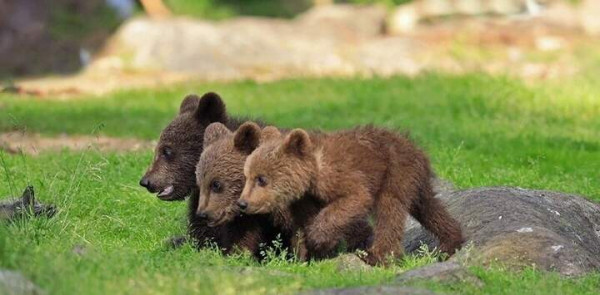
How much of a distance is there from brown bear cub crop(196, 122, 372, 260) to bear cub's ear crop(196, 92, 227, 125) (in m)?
0.60

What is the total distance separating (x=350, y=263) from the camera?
8.81 meters

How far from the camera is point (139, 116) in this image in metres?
19.5

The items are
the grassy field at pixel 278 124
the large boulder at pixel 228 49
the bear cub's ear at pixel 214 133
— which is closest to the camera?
the grassy field at pixel 278 124

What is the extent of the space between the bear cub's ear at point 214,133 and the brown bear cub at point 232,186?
0.06 m

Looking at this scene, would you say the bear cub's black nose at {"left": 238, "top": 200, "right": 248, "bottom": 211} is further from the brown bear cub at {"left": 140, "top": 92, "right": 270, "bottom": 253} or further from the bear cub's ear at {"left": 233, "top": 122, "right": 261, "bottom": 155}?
the brown bear cub at {"left": 140, "top": 92, "right": 270, "bottom": 253}

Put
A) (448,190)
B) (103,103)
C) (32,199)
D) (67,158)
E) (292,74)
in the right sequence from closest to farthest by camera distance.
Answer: (32,199), (448,190), (67,158), (103,103), (292,74)

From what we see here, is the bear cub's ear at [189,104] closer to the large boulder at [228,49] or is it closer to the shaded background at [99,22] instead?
the large boulder at [228,49]

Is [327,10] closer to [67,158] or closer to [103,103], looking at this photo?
[103,103]

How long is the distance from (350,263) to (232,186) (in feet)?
3.14

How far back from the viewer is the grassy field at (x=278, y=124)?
782 cm

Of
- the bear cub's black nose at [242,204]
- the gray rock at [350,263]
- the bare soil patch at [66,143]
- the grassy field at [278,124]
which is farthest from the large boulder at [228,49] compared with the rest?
the bear cub's black nose at [242,204]

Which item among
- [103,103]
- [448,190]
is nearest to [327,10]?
[103,103]

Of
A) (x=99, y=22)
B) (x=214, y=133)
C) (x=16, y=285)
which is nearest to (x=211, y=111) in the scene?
(x=214, y=133)

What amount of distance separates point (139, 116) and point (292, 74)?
501 cm
